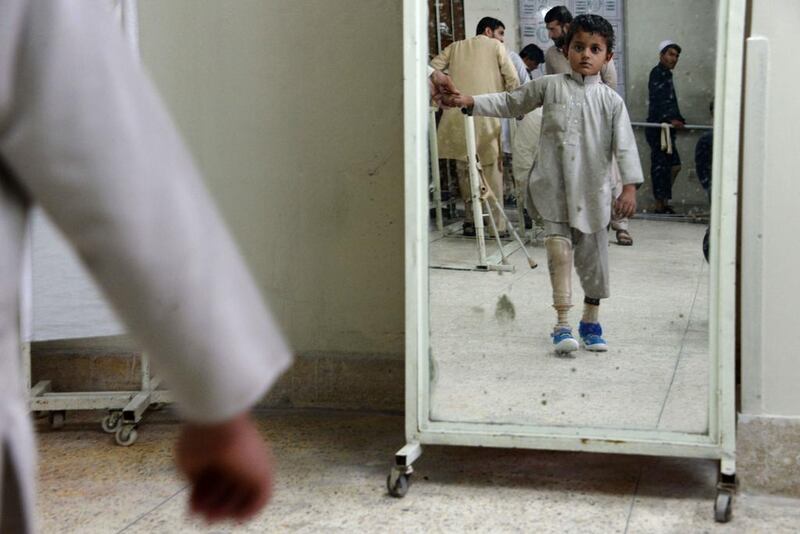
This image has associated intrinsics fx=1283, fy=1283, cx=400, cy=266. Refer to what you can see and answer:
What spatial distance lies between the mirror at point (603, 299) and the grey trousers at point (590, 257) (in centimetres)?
2

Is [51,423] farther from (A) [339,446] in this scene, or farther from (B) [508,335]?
(B) [508,335]

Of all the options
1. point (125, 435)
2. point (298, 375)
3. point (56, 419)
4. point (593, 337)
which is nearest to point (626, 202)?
point (593, 337)

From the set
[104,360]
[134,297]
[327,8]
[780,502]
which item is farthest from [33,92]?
[104,360]

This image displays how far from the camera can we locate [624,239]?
171 inches

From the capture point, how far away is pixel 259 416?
546 centimetres

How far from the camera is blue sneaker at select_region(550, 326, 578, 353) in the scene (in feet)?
14.4

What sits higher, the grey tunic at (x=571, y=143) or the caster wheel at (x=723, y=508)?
the grey tunic at (x=571, y=143)

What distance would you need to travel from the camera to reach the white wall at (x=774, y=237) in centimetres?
420

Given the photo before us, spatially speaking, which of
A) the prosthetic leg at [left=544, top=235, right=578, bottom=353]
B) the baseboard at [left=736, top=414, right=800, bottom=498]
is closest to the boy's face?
the prosthetic leg at [left=544, top=235, right=578, bottom=353]

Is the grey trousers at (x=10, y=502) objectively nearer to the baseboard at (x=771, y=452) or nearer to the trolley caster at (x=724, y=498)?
the trolley caster at (x=724, y=498)

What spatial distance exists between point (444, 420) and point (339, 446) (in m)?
0.65

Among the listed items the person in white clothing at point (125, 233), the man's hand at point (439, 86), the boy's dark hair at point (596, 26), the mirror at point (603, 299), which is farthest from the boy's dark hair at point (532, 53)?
the person in white clothing at point (125, 233)

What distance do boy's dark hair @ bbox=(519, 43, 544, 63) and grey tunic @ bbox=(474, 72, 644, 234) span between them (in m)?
0.07

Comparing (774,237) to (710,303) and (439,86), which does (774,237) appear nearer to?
(710,303)
